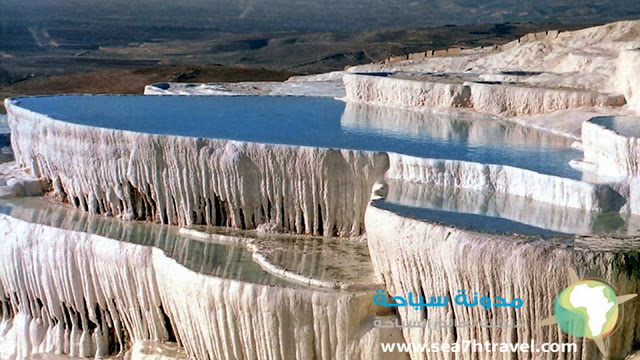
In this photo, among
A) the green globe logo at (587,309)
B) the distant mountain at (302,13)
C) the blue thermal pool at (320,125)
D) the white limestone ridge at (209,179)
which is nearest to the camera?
the green globe logo at (587,309)

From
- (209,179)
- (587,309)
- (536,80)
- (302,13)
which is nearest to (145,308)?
(209,179)

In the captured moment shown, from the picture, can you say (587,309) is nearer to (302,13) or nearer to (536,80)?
(536,80)

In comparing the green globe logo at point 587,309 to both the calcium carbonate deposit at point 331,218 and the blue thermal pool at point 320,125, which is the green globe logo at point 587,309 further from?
the blue thermal pool at point 320,125

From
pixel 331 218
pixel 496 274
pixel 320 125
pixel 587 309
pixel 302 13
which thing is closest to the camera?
pixel 587 309

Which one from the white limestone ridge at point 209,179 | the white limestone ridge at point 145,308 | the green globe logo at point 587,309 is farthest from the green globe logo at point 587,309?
the white limestone ridge at point 209,179

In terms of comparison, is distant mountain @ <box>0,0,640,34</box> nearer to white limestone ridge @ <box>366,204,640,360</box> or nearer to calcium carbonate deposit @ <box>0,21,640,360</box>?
calcium carbonate deposit @ <box>0,21,640,360</box>

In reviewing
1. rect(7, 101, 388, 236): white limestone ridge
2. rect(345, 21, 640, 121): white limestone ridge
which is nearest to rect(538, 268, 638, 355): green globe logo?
rect(7, 101, 388, 236): white limestone ridge
